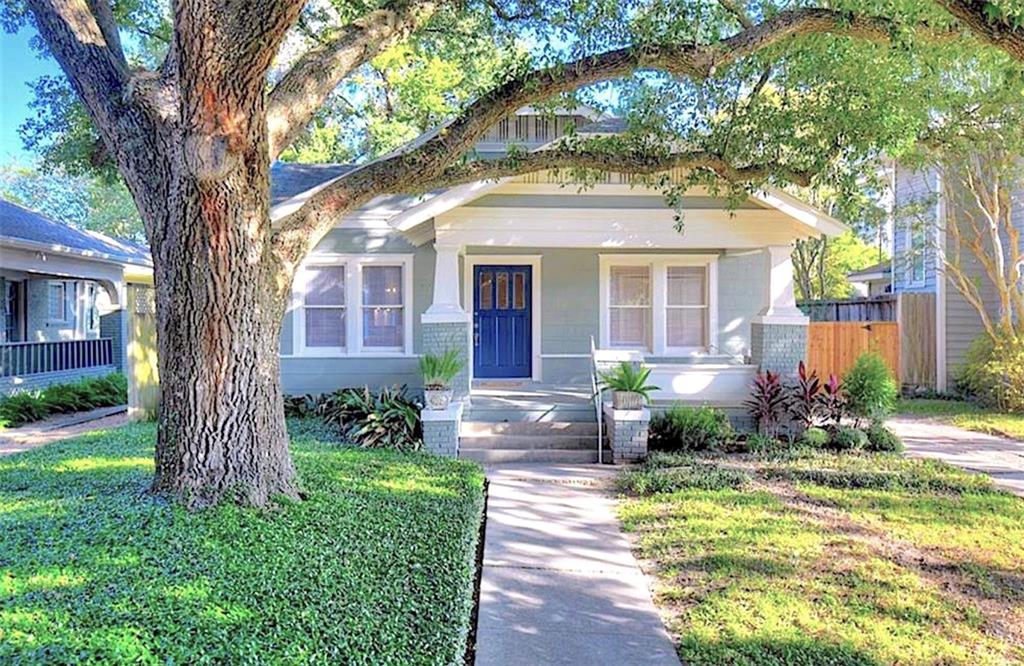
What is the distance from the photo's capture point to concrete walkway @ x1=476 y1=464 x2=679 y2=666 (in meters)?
3.71

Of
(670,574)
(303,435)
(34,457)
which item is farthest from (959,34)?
(34,457)

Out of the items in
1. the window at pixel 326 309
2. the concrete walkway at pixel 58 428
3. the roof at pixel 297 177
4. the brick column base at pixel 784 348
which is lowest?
the concrete walkway at pixel 58 428

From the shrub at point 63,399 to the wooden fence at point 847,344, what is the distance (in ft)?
52.0

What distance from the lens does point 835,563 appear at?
16.4ft

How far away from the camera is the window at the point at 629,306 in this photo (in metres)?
11.8

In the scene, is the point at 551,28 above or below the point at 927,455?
above

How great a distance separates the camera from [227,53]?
4.47 m

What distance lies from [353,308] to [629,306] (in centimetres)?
497

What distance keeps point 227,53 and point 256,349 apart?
2179 mm

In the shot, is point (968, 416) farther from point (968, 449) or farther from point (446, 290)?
point (446, 290)

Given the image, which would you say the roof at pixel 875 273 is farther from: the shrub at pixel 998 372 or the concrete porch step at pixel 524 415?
the concrete porch step at pixel 524 415

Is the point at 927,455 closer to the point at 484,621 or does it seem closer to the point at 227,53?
the point at 484,621

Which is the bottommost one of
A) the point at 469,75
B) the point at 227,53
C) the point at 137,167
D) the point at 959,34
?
the point at 137,167

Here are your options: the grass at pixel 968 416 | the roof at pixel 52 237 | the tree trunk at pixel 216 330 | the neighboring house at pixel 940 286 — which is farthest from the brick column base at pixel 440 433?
the neighboring house at pixel 940 286
